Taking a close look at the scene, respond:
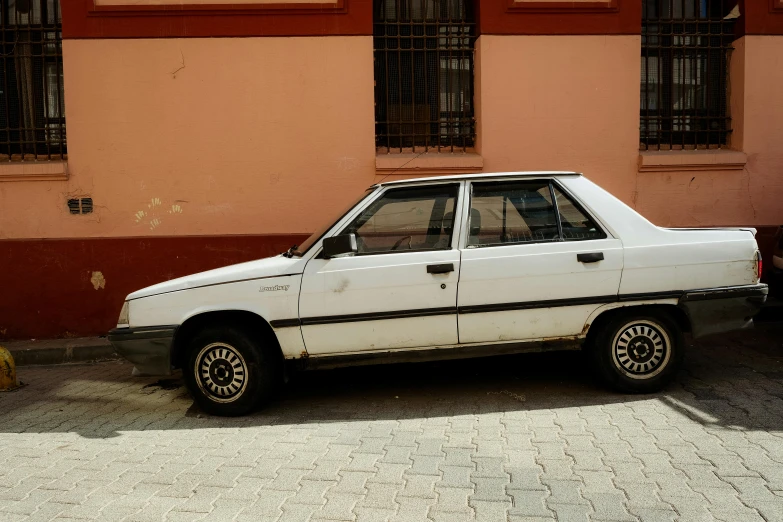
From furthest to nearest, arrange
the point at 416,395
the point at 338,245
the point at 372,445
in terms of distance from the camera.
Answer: the point at 416,395 < the point at 338,245 < the point at 372,445

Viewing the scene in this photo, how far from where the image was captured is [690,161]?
8.71 m

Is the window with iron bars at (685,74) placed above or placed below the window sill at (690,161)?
above

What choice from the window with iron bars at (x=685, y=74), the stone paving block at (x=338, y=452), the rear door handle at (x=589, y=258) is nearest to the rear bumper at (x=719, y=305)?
the rear door handle at (x=589, y=258)

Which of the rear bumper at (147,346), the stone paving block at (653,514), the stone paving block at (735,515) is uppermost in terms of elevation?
the rear bumper at (147,346)

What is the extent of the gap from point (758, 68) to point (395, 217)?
557 cm

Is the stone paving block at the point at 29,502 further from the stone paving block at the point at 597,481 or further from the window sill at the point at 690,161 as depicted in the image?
the window sill at the point at 690,161

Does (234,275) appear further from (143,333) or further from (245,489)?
(245,489)

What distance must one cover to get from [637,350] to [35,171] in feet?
21.6

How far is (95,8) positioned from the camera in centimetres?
Answer: 836

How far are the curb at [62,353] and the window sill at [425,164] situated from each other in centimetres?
351

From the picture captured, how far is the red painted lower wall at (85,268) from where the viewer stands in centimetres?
835

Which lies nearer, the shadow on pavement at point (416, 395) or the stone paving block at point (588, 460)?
the stone paving block at point (588, 460)

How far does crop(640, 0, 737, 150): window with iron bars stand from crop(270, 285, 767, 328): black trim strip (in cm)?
387

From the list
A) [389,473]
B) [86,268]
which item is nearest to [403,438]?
[389,473]
